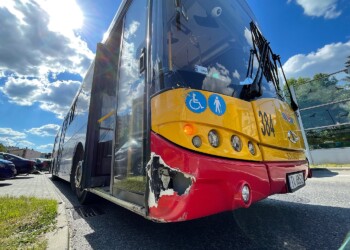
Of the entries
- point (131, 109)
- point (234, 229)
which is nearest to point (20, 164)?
point (131, 109)

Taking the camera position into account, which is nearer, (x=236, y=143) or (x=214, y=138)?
(x=214, y=138)

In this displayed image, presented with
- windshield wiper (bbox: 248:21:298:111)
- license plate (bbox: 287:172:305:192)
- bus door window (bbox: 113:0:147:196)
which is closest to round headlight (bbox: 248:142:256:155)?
license plate (bbox: 287:172:305:192)

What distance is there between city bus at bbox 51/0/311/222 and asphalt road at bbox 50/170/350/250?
482 mm

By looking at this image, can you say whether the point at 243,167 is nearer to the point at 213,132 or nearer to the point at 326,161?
the point at 213,132

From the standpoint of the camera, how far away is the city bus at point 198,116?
1.61m

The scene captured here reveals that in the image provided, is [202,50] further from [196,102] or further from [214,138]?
[214,138]

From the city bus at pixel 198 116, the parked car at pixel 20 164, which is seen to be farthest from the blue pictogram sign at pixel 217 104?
the parked car at pixel 20 164

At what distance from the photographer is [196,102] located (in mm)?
1749

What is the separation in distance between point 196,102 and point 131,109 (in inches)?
35.9

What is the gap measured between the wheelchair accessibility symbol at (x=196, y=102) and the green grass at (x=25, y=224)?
6.28 ft

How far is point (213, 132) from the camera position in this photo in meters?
1.75

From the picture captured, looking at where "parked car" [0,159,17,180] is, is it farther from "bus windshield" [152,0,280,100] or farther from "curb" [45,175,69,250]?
"bus windshield" [152,0,280,100]

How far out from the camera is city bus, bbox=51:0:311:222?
161 centimetres

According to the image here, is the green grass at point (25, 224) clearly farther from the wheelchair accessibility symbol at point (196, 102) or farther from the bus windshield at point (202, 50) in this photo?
the bus windshield at point (202, 50)
